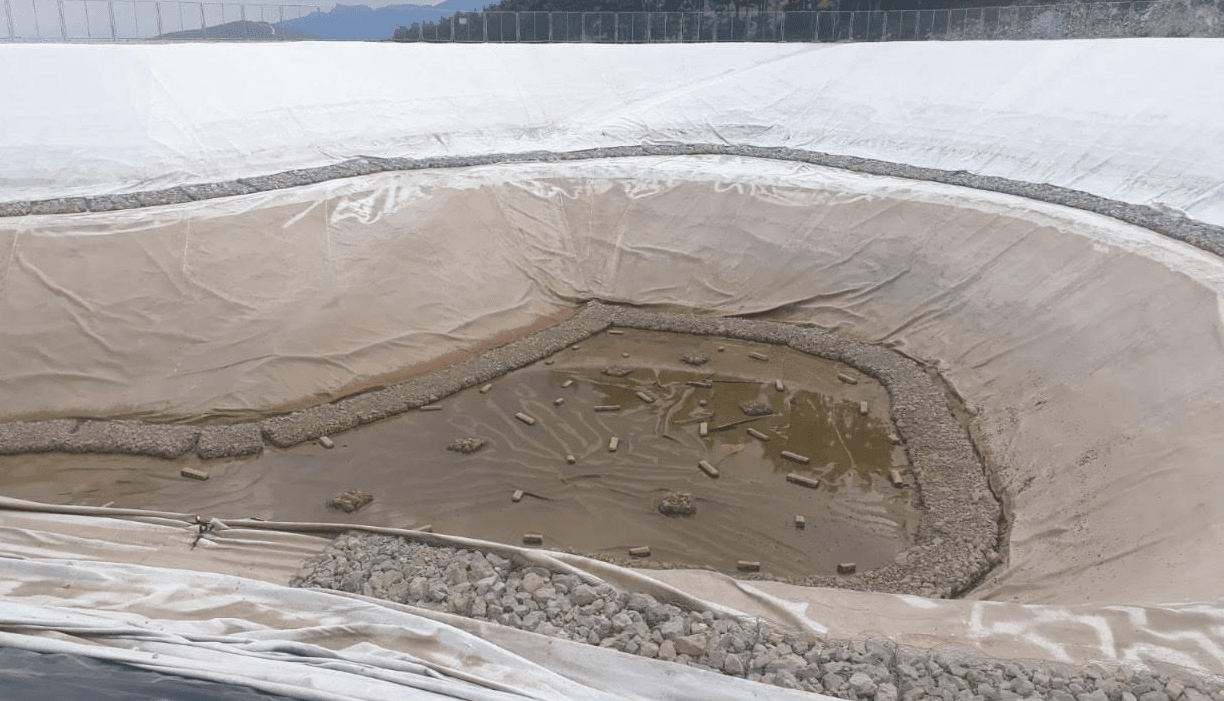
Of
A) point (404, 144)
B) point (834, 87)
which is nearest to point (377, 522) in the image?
point (404, 144)

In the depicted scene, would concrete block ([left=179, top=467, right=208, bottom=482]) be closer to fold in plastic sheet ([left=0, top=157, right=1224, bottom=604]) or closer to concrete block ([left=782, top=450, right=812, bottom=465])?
fold in plastic sheet ([left=0, top=157, right=1224, bottom=604])

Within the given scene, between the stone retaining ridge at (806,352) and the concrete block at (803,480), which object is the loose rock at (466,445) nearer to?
the stone retaining ridge at (806,352)

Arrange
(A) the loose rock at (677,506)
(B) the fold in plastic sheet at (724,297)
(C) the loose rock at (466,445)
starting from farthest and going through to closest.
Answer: (C) the loose rock at (466,445), (A) the loose rock at (677,506), (B) the fold in plastic sheet at (724,297)

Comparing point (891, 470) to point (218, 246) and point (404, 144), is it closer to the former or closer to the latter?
point (218, 246)

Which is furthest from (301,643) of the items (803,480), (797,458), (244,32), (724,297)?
(244,32)

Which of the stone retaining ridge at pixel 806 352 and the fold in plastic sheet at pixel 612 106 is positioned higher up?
the fold in plastic sheet at pixel 612 106

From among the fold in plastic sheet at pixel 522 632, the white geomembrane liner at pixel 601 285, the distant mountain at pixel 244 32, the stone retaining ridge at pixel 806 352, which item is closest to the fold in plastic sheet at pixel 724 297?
the white geomembrane liner at pixel 601 285
